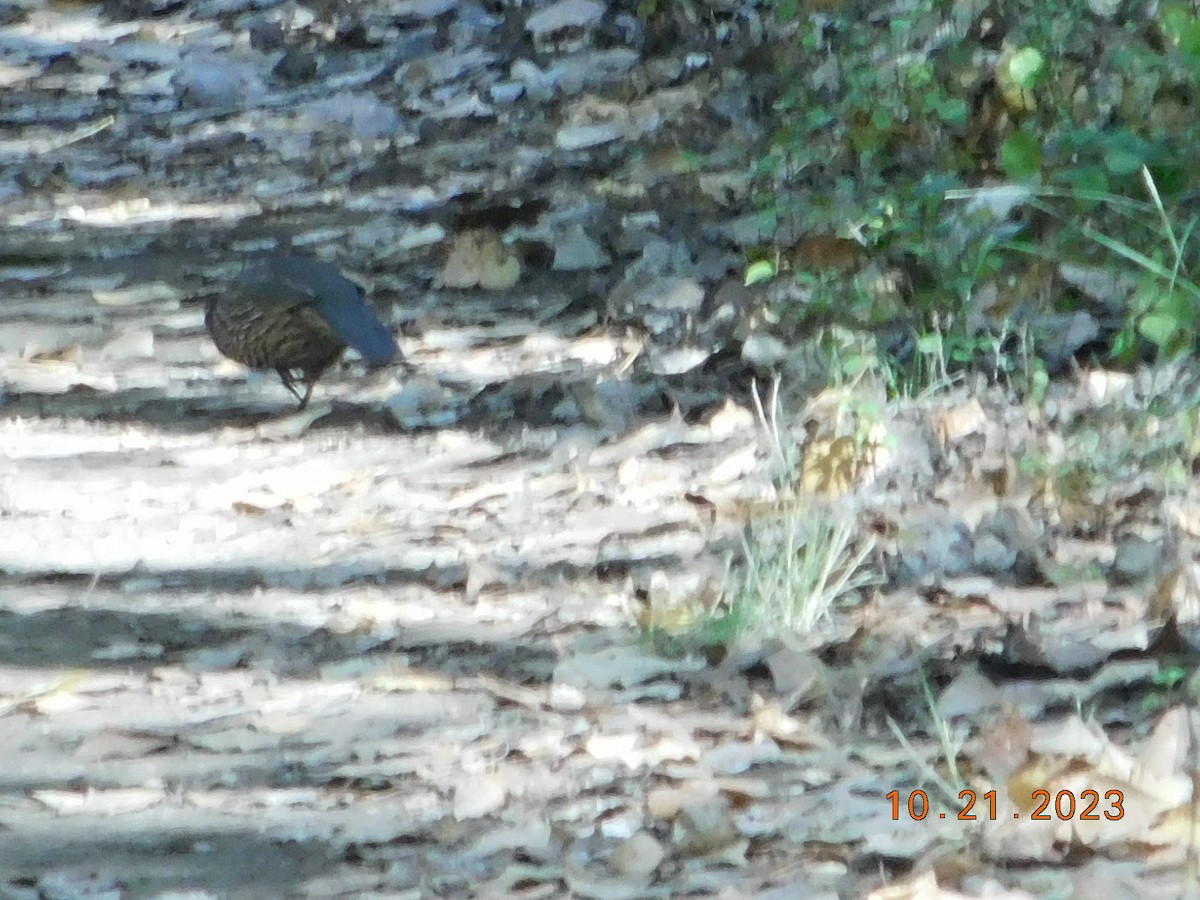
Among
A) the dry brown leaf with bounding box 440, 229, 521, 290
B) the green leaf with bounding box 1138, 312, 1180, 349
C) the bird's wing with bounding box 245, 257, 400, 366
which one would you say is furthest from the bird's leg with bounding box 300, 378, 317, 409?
the green leaf with bounding box 1138, 312, 1180, 349

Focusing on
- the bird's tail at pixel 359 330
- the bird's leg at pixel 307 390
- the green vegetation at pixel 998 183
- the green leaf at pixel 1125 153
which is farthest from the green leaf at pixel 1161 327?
the bird's leg at pixel 307 390

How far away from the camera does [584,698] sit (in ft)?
6.67

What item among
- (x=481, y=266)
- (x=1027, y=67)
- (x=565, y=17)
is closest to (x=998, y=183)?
(x=1027, y=67)

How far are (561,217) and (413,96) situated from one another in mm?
1344

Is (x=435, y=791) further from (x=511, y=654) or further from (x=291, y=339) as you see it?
(x=291, y=339)

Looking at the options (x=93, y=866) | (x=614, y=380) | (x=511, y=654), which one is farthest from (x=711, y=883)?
(x=614, y=380)

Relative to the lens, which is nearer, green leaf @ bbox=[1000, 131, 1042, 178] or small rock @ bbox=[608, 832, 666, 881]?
small rock @ bbox=[608, 832, 666, 881]

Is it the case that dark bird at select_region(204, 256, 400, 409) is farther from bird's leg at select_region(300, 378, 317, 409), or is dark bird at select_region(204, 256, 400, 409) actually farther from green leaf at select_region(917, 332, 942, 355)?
green leaf at select_region(917, 332, 942, 355)

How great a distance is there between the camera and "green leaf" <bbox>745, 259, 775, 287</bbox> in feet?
9.80

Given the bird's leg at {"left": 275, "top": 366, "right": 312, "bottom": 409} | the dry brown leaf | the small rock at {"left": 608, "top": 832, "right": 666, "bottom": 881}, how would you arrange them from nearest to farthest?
the small rock at {"left": 608, "top": 832, "right": 666, "bottom": 881} < the bird's leg at {"left": 275, "top": 366, "right": 312, "bottom": 409} < the dry brown leaf

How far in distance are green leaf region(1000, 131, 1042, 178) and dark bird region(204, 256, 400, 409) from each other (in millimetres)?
1439

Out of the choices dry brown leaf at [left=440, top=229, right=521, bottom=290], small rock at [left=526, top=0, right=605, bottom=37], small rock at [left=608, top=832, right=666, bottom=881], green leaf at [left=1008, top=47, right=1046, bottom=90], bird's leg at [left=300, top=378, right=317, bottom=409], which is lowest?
small rock at [left=608, top=832, right=666, bottom=881]

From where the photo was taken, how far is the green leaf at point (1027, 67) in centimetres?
294

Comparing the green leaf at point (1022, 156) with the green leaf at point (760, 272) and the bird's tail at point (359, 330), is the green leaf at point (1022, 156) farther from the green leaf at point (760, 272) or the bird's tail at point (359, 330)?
the bird's tail at point (359, 330)
